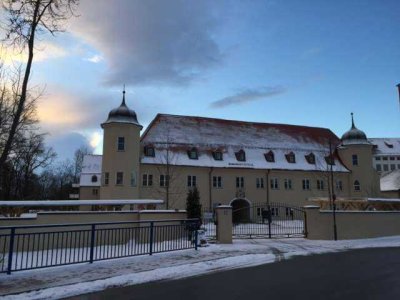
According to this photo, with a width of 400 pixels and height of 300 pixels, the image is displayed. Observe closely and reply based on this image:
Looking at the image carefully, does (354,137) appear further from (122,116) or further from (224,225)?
(224,225)

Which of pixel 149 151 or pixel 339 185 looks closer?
pixel 149 151

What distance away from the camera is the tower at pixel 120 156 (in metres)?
38.1

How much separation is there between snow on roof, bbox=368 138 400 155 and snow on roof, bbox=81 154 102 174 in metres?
67.9

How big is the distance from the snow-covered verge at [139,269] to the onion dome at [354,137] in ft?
106

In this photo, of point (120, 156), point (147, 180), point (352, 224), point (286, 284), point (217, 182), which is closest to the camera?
point (286, 284)

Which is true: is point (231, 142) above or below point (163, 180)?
above

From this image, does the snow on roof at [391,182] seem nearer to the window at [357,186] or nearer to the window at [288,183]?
the window at [357,186]

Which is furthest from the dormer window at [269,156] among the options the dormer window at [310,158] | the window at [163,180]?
the window at [163,180]

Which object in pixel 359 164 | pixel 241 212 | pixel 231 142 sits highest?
pixel 231 142

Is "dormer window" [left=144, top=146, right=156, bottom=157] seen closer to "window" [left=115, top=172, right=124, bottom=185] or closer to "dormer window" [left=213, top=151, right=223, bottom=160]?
"window" [left=115, top=172, right=124, bottom=185]

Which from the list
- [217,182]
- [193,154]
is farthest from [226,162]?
[193,154]

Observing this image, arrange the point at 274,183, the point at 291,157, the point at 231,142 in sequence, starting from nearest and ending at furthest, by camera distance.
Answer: the point at 274,183
the point at 231,142
the point at 291,157

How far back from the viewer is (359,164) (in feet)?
160

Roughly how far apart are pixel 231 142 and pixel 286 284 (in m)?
36.9
